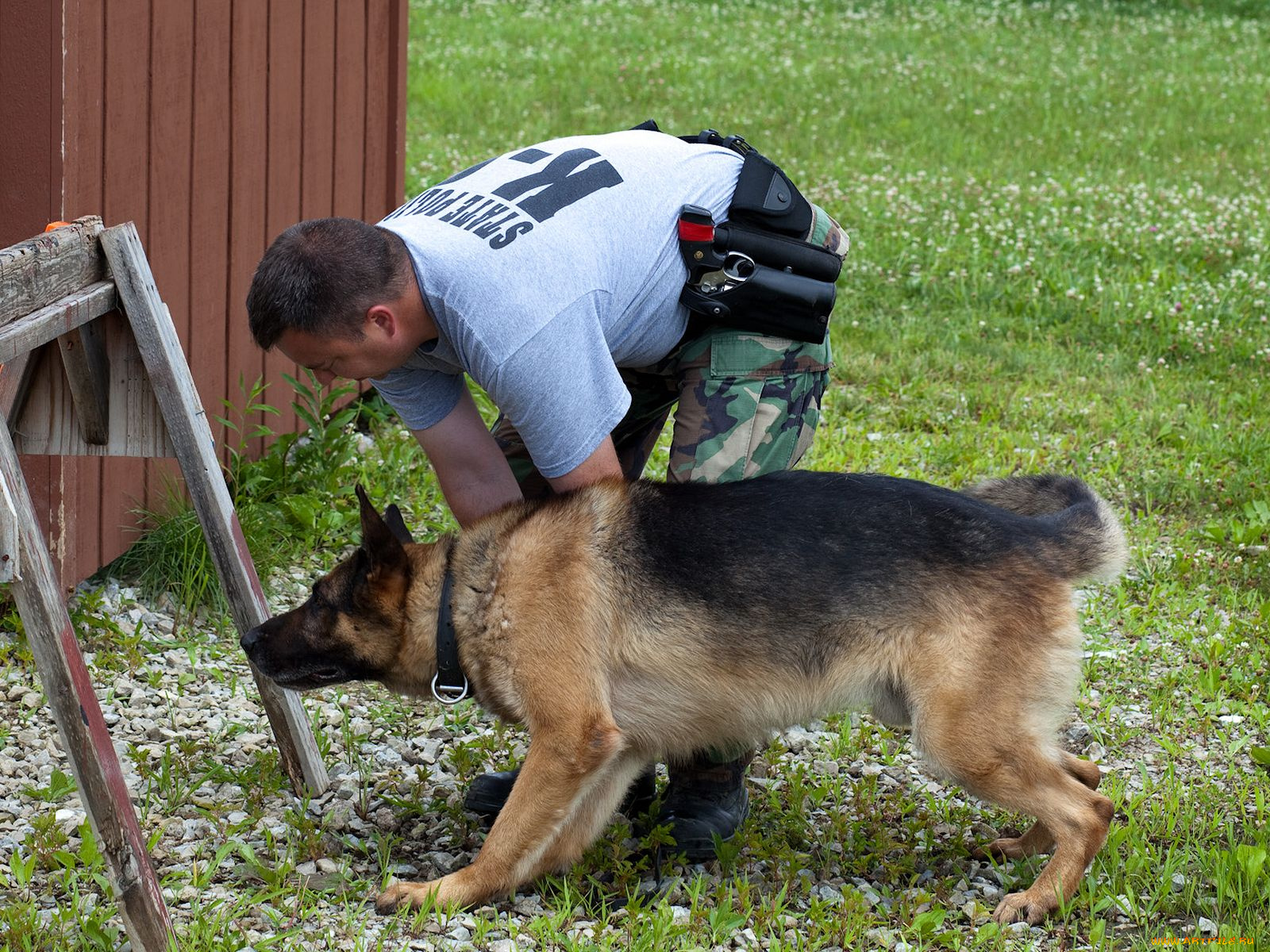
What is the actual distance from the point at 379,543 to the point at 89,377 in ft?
2.74

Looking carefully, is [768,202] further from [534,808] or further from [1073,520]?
[534,808]

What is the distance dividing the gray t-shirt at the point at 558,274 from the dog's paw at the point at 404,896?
41.3 inches

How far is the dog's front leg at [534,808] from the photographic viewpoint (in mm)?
3057

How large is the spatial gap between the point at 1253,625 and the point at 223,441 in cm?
414

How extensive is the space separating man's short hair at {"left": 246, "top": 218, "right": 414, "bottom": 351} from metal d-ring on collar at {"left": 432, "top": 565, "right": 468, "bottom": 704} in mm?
686

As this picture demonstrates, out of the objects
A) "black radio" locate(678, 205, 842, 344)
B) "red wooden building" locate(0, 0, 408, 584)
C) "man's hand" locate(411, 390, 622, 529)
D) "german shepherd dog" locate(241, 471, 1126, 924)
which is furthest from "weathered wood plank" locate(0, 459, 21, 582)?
"red wooden building" locate(0, 0, 408, 584)

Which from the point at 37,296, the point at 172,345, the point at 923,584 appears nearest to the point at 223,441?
the point at 172,345

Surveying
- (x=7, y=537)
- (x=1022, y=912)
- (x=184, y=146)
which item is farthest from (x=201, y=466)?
(x=1022, y=912)

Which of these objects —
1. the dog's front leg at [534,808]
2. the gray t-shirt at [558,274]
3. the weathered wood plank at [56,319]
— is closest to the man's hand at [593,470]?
the gray t-shirt at [558,274]

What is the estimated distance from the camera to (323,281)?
116 inches

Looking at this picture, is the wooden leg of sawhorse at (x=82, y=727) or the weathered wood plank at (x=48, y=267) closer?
the wooden leg of sawhorse at (x=82, y=727)

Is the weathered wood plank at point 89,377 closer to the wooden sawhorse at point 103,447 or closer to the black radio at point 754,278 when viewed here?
the wooden sawhorse at point 103,447

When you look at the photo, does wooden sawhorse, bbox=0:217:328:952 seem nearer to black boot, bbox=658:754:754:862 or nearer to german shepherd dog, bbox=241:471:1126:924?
german shepherd dog, bbox=241:471:1126:924

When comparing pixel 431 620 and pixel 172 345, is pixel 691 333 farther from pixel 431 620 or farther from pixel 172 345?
pixel 172 345
